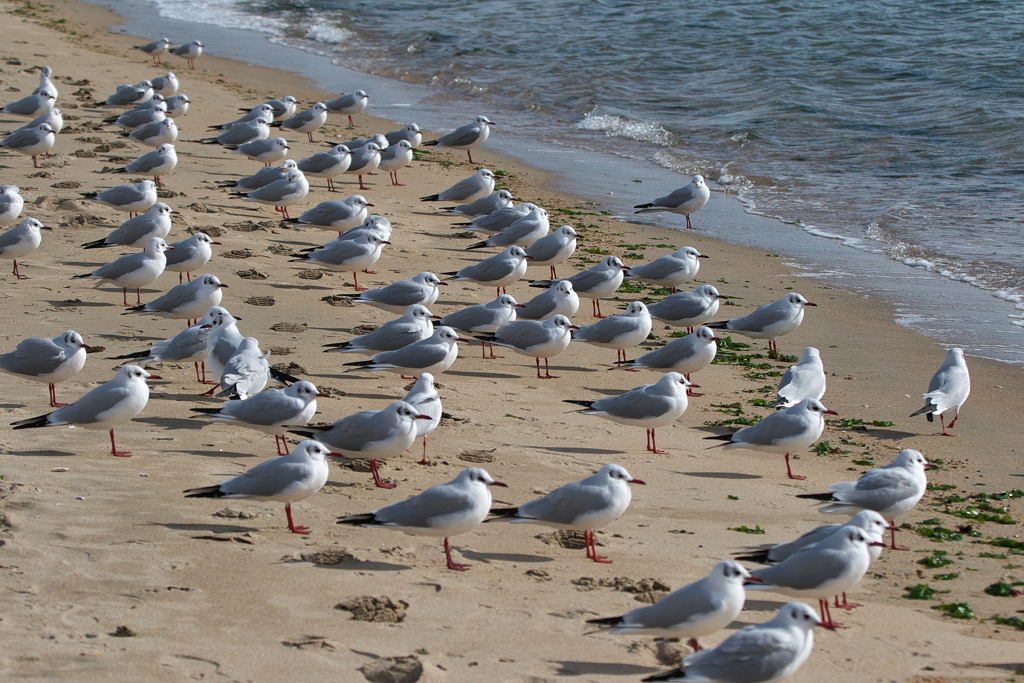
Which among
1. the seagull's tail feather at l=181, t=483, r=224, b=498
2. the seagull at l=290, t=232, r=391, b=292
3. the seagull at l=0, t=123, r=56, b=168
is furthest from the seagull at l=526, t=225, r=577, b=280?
the seagull at l=0, t=123, r=56, b=168

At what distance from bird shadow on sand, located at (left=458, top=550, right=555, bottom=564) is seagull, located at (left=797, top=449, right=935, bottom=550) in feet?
6.06

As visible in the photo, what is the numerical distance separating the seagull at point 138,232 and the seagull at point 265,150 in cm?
528

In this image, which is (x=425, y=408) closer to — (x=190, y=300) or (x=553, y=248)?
(x=190, y=300)

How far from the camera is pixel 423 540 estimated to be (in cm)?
710

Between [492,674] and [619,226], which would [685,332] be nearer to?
[619,226]

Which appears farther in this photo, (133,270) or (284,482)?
(133,270)

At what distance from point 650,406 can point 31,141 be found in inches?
441

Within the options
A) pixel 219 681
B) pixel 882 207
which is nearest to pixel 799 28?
pixel 882 207

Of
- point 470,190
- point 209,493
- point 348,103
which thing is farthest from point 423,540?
point 348,103

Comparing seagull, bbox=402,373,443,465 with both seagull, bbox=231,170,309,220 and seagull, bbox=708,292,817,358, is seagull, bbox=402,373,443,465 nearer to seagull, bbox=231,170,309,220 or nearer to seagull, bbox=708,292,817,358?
seagull, bbox=708,292,817,358

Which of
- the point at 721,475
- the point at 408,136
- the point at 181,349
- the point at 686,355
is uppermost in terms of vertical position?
the point at 408,136

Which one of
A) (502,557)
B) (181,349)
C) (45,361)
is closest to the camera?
(502,557)

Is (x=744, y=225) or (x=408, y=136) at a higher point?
(x=408, y=136)

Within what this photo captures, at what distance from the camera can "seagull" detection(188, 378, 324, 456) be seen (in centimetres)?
805
